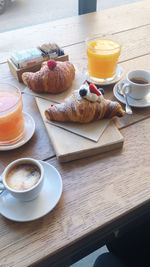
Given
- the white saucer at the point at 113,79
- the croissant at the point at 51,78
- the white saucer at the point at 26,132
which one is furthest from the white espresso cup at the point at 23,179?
the white saucer at the point at 113,79

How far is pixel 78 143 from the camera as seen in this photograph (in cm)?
69

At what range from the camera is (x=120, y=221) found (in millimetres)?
586

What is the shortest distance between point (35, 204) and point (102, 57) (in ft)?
1.95

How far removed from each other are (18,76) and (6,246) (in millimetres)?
646

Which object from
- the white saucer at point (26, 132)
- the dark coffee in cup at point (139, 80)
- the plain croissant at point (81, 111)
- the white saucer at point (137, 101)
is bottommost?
the white saucer at point (26, 132)

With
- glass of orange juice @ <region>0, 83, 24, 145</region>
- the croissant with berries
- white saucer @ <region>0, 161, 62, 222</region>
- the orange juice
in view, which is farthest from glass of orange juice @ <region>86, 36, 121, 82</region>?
white saucer @ <region>0, 161, 62, 222</region>

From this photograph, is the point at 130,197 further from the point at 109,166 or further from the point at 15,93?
the point at 15,93

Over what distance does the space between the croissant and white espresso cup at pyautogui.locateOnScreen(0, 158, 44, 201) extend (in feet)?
1.17

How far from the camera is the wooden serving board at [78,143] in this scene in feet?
2.18

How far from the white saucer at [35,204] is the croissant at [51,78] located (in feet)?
1.20

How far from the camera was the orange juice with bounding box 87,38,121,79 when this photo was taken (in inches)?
35.8

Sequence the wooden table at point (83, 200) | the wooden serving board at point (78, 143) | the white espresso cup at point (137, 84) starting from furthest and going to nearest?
the white espresso cup at point (137, 84)
the wooden serving board at point (78, 143)
the wooden table at point (83, 200)

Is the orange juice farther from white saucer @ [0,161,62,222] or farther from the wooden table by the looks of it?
white saucer @ [0,161,62,222]

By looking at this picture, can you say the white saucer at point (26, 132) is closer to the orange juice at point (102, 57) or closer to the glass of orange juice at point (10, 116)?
the glass of orange juice at point (10, 116)
